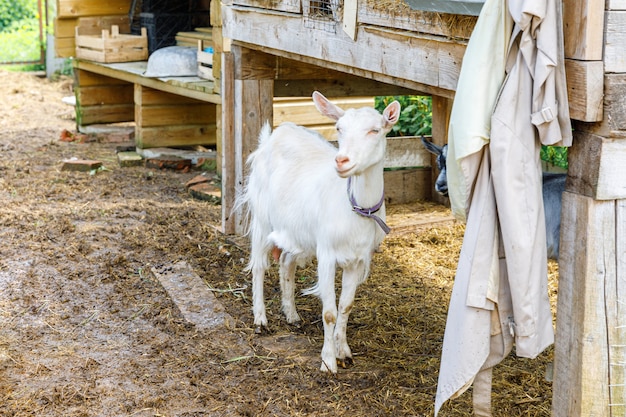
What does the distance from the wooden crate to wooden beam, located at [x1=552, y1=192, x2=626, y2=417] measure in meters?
8.88

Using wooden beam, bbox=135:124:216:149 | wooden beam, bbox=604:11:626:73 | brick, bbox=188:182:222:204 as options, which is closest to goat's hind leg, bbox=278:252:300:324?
wooden beam, bbox=604:11:626:73

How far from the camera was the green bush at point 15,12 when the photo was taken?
20562mm

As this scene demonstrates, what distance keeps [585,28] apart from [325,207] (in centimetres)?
199

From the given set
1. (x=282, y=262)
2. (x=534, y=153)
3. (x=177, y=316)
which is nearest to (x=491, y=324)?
(x=534, y=153)

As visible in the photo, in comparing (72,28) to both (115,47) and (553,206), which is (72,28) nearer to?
(115,47)

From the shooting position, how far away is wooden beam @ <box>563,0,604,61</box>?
3346mm

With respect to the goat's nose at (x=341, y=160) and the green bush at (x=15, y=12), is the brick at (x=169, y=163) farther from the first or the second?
the green bush at (x=15, y=12)

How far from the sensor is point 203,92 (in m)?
9.40

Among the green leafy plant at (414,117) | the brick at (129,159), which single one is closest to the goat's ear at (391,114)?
the green leafy plant at (414,117)

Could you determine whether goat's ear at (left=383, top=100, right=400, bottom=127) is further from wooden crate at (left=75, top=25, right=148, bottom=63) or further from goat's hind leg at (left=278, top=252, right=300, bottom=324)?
wooden crate at (left=75, top=25, right=148, bottom=63)

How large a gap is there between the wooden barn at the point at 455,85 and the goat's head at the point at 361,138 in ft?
0.94

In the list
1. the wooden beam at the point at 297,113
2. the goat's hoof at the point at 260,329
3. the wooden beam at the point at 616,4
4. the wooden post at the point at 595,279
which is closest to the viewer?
the wooden beam at the point at 616,4

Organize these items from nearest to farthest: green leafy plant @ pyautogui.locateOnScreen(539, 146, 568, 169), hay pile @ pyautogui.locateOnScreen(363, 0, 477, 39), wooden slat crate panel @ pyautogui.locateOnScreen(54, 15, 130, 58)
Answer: hay pile @ pyautogui.locateOnScreen(363, 0, 477, 39) < green leafy plant @ pyautogui.locateOnScreen(539, 146, 568, 169) < wooden slat crate panel @ pyautogui.locateOnScreen(54, 15, 130, 58)

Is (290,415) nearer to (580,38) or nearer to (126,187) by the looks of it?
(580,38)
